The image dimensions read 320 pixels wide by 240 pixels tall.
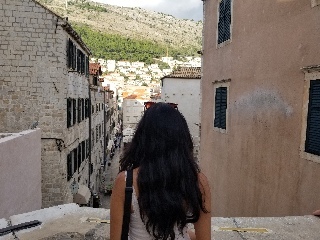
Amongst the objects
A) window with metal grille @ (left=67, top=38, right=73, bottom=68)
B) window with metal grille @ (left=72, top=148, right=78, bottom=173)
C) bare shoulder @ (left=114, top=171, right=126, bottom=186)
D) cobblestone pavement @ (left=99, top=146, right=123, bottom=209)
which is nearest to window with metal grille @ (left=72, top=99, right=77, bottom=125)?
window with metal grille @ (left=72, top=148, right=78, bottom=173)

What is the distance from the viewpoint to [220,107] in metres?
10.9

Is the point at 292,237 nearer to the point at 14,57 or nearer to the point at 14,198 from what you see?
the point at 14,198

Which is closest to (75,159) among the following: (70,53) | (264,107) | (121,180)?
(70,53)

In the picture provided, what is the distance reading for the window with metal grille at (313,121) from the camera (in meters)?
5.80

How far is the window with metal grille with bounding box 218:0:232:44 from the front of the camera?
10117 mm

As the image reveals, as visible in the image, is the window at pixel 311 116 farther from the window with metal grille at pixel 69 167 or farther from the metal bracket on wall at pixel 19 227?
the window with metal grille at pixel 69 167

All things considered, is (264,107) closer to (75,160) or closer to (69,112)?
(69,112)

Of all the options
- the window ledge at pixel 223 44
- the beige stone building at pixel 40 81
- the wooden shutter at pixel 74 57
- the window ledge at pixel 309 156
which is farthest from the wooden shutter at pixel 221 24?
the wooden shutter at pixel 74 57

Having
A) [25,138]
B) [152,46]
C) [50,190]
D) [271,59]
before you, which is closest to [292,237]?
[271,59]

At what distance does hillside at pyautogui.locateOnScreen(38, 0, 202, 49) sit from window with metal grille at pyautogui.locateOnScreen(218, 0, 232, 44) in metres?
111

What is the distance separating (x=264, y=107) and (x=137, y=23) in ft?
454

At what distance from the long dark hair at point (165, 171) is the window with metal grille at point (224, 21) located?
28.9 ft

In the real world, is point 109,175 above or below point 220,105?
below

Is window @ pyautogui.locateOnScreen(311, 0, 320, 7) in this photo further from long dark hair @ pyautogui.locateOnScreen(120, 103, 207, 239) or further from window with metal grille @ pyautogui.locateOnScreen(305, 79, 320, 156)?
long dark hair @ pyautogui.locateOnScreen(120, 103, 207, 239)
